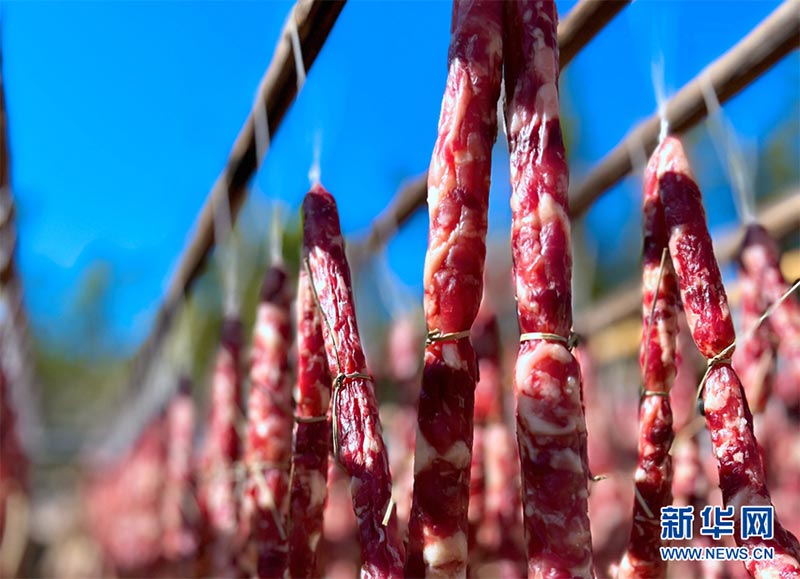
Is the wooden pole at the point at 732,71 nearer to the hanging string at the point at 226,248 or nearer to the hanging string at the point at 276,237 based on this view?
the hanging string at the point at 276,237

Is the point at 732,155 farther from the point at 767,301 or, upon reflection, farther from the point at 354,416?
the point at 354,416

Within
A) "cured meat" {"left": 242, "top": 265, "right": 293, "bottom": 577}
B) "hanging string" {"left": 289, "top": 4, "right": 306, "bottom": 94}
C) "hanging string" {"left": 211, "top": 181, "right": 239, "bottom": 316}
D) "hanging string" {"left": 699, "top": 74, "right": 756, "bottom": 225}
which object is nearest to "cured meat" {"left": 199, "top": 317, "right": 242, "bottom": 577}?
"hanging string" {"left": 211, "top": 181, "right": 239, "bottom": 316}

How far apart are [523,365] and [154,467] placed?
5.36 meters

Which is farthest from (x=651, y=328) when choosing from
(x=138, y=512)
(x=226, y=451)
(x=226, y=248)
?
(x=138, y=512)

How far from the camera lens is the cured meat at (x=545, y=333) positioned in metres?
1.50

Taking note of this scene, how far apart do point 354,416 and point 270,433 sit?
933mm

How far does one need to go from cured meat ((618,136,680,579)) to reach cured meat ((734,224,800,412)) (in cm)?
61

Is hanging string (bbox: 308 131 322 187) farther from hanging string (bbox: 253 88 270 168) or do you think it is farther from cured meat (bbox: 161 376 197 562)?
cured meat (bbox: 161 376 197 562)

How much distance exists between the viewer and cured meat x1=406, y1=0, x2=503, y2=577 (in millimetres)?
1606

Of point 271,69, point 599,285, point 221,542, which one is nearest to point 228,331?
point 221,542

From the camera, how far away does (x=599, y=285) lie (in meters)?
12.2

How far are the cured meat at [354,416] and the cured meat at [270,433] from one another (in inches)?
27.3

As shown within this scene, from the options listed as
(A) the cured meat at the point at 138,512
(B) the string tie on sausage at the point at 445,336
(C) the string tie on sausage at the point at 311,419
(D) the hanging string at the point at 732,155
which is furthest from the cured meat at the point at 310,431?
(A) the cured meat at the point at 138,512

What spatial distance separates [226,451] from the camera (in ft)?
Answer: 10.8
